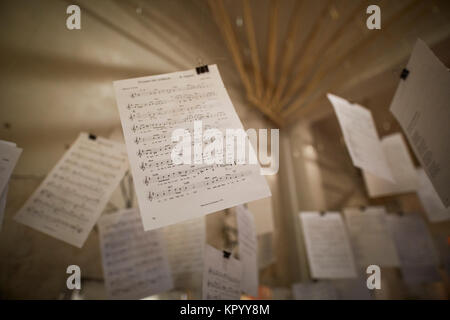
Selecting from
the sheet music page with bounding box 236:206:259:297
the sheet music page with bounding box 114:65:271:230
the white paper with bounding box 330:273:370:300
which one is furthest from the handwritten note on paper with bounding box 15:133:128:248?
the white paper with bounding box 330:273:370:300

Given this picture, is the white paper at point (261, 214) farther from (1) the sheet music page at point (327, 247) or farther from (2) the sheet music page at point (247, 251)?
(1) the sheet music page at point (327, 247)

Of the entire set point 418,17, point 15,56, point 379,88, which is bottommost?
point 15,56

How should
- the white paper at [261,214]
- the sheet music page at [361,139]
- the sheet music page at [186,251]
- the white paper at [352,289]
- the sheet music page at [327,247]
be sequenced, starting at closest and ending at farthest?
the sheet music page at [361,139] → the sheet music page at [186,251] → the white paper at [261,214] → the sheet music page at [327,247] → the white paper at [352,289]

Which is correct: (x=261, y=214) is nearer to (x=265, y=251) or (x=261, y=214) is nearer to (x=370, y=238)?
(x=265, y=251)

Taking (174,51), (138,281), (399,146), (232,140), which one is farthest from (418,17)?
(138,281)

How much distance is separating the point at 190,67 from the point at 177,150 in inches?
41.4

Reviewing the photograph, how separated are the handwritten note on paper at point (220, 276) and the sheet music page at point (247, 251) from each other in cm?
10

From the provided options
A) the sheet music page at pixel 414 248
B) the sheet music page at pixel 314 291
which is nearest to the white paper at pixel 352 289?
the sheet music page at pixel 314 291

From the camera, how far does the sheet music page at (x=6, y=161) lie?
0.72 metres

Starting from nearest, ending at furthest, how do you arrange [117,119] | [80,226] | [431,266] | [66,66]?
1. [80,226]
2. [66,66]
3. [117,119]
4. [431,266]

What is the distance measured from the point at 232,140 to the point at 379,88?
197 cm

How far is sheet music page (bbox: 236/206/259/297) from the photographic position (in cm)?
125
